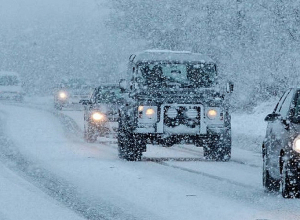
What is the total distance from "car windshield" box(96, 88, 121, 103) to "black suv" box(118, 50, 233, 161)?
4.84 m

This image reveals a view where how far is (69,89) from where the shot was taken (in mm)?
45906

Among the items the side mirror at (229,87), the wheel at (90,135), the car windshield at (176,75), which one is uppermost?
the car windshield at (176,75)

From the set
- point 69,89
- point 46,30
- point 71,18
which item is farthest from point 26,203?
point 71,18

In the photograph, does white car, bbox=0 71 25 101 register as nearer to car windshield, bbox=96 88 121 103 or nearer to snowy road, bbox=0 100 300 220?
car windshield, bbox=96 88 121 103

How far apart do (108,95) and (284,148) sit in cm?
1335

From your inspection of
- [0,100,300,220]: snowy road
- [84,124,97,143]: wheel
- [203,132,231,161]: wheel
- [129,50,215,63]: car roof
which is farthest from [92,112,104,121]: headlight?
A: [203,132,231,161]: wheel

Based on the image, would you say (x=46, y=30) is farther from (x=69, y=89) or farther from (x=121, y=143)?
(x=121, y=143)

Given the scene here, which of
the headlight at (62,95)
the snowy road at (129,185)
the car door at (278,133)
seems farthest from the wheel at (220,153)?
the headlight at (62,95)

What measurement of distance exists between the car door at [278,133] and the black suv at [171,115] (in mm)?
5464

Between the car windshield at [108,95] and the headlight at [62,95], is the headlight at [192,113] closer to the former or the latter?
the car windshield at [108,95]

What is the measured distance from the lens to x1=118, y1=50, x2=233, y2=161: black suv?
1852 cm

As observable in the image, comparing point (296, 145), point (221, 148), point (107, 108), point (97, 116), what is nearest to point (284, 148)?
point (296, 145)

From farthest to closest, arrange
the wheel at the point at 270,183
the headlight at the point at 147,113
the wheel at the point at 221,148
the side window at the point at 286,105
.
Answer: the wheel at the point at 221,148 → the headlight at the point at 147,113 → the wheel at the point at 270,183 → the side window at the point at 286,105

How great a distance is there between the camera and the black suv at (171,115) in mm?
18516
